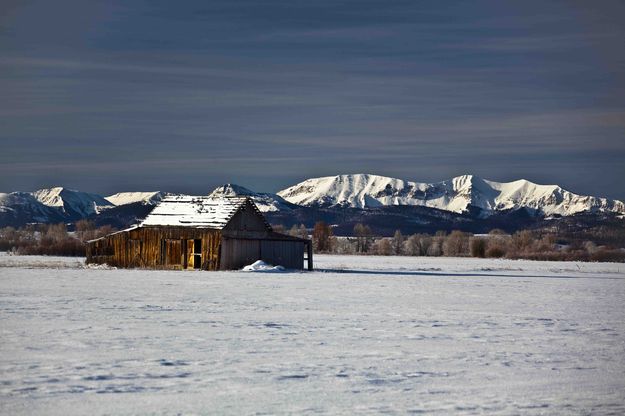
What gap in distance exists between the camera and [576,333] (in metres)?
20.9

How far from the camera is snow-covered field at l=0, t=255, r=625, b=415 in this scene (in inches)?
500

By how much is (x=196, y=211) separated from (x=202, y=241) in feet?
8.87

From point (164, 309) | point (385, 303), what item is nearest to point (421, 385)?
point (164, 309)

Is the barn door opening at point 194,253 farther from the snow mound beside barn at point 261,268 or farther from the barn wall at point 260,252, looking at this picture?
the snow mound beside barn at point 261,268

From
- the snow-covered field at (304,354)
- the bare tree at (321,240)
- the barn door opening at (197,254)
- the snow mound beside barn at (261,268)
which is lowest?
the snow-covered field at (304,354)

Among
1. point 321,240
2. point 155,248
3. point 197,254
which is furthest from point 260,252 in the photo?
point 321,240

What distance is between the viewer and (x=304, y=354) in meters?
16.8

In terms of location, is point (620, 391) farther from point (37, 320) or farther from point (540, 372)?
point (37, 320)

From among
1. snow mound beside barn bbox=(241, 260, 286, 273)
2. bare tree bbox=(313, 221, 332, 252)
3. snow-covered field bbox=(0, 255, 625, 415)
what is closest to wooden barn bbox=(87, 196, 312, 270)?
snow mound beside barn bbox=(241, 260, 286, 273)

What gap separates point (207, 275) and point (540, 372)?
31.0m

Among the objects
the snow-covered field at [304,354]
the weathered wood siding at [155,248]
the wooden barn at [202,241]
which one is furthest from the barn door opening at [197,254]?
the snow-covered field at [304,354]

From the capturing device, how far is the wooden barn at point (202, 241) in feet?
169

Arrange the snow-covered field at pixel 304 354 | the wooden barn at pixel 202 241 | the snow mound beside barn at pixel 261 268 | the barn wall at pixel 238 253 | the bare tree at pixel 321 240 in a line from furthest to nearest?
the bare tree at pixel 321 240 → the wooden barn at pixel 202 241 → the barn wall at pixel 238 253 → the snow mound beside barn at pixel 261 268 → the snow-covered field at pixel 304 354

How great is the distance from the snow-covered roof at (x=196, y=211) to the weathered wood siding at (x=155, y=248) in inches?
20.8
